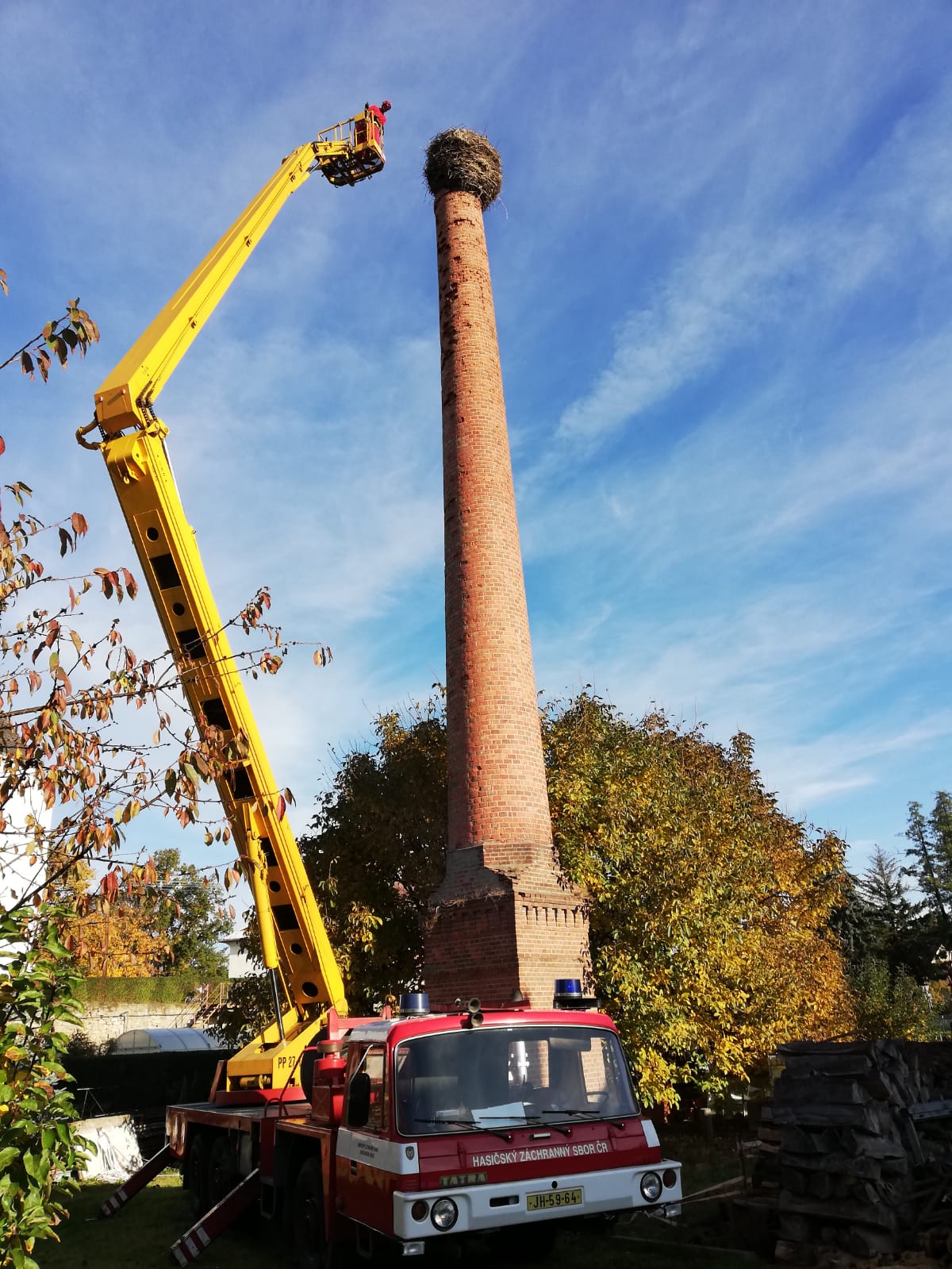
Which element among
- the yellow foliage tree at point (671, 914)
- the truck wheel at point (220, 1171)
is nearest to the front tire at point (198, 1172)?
the truck wheel at point (220, 1171)

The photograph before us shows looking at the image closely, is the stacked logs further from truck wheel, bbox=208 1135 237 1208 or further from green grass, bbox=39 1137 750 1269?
truck wheel, bbox=208 1135 237 1208

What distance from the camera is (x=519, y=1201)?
5613mm

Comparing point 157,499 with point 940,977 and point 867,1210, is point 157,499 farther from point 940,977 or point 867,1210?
point 940,977

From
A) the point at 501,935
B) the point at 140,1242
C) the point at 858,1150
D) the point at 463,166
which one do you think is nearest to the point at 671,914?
the point at 501,935

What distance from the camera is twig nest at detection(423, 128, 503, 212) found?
15.9 m

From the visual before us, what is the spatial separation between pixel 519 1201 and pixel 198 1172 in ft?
18.6

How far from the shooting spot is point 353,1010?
1645cm

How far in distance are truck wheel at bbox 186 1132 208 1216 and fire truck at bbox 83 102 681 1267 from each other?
3cm

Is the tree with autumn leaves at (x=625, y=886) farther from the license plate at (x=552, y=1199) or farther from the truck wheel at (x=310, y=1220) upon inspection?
the license plate at (x=552, y=1199)

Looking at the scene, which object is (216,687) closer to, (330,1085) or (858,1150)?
(330,1085)

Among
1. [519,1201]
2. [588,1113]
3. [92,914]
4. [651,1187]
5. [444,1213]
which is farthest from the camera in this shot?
[588,1113]

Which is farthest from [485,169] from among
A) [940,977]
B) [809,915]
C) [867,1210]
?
[940,977]

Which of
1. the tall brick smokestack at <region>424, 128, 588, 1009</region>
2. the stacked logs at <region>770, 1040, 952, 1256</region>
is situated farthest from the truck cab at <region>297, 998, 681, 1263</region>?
the tall brick smokestack at <region>424, 128, 588, 1009</region>

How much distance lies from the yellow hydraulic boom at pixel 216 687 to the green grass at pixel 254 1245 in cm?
135
